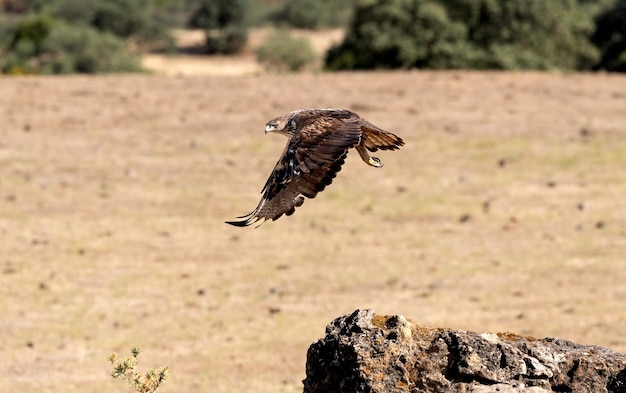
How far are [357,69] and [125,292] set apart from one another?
1452cm

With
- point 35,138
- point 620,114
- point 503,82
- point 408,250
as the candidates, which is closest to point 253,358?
point 408,250

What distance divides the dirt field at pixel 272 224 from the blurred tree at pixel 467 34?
239cm

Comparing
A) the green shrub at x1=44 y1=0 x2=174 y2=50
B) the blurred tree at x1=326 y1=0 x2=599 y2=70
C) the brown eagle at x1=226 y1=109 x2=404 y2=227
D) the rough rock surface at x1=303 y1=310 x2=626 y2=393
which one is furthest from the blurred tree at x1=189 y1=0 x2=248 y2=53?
the rough rock surface at x1=303 y1=310 x2=626 y2=393

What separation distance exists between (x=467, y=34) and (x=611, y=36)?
4508mm

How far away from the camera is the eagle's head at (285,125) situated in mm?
5906

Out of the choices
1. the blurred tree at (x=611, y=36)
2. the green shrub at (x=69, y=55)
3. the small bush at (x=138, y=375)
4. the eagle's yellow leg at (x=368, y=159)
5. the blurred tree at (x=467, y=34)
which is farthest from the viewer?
the green shrub at (x=69, y=55)

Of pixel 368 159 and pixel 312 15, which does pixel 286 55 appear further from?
pixel 368 159

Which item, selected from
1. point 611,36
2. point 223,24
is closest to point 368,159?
point 611,36

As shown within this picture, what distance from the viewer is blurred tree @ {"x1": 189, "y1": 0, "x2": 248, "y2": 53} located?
45.7 m

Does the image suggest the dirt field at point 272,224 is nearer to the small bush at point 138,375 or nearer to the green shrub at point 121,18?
the small bush at point 138,375

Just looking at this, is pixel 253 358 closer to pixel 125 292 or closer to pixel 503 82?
pixel 125 292

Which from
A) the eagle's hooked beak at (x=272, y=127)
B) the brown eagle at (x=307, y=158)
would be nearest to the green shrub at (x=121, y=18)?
the eagle's hooked beak at (x=272, y=127)

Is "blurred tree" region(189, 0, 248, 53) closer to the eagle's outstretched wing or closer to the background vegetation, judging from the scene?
the background vegetation

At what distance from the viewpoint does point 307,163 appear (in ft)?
17.3
